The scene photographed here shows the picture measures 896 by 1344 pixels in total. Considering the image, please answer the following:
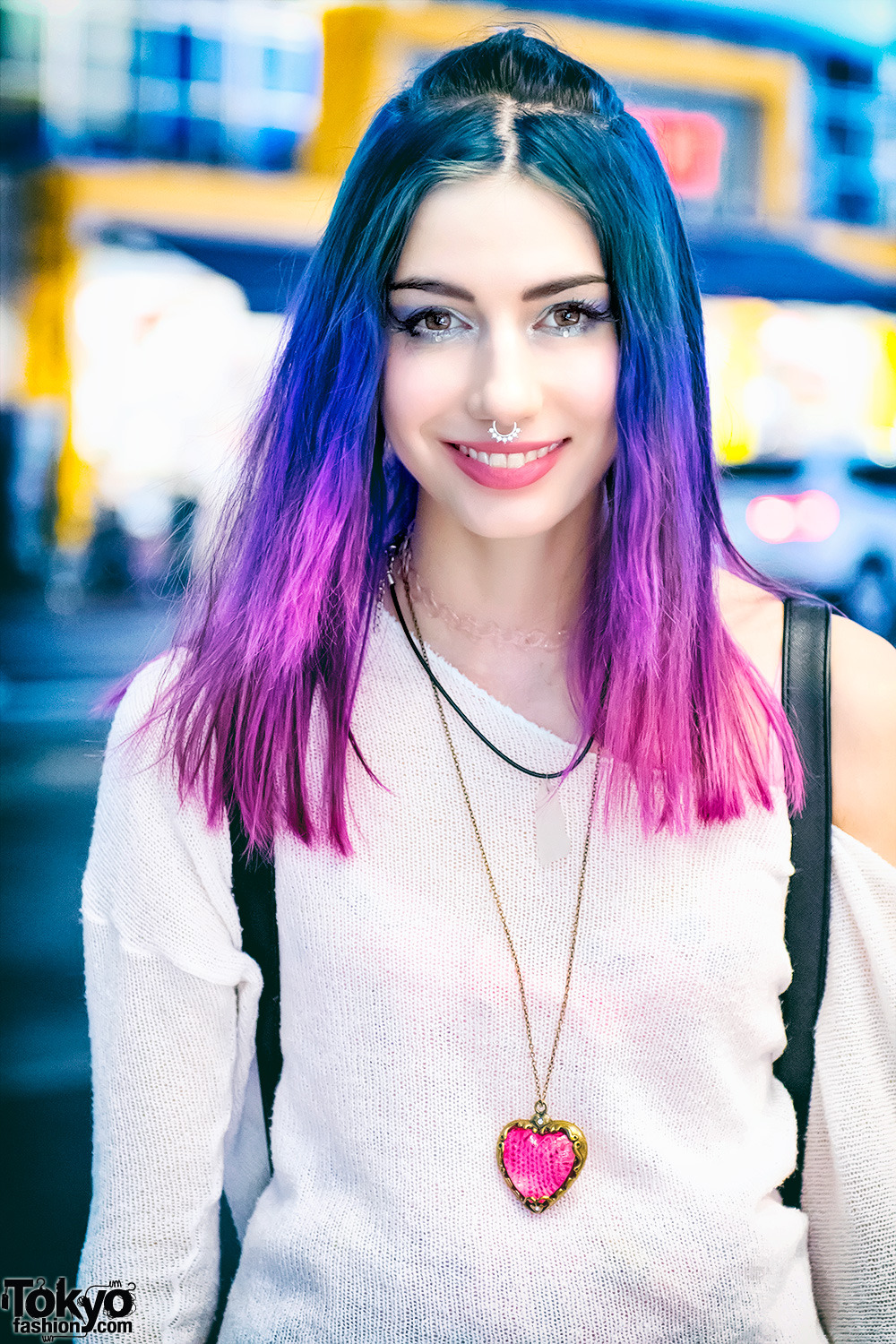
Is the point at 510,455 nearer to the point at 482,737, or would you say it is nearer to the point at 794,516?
the point at 482,737

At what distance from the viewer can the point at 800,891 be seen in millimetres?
1144

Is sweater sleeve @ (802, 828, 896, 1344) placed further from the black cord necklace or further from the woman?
the black cord necklace

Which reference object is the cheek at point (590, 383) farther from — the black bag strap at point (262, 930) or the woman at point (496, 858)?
the black bag strap at point (262, 930)

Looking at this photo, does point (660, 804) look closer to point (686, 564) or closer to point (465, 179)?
point (686, 564)

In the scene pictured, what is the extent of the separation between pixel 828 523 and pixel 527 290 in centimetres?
679

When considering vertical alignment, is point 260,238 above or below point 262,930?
above

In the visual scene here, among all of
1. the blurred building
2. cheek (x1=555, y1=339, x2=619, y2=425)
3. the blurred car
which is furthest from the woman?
the blurred building

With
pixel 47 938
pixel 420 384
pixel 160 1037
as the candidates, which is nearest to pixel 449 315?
pixel 420 384

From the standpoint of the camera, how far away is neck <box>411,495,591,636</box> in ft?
4.14

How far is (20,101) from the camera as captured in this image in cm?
917

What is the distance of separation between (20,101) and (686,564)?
32.5 ft

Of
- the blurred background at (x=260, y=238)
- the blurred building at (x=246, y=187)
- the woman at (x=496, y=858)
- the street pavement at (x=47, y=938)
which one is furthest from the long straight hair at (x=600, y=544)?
the blurred building at (x=246, y=187)

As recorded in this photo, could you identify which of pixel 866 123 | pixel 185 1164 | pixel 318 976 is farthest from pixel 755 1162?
pixel 866 123

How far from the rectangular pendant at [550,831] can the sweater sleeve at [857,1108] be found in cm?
28
